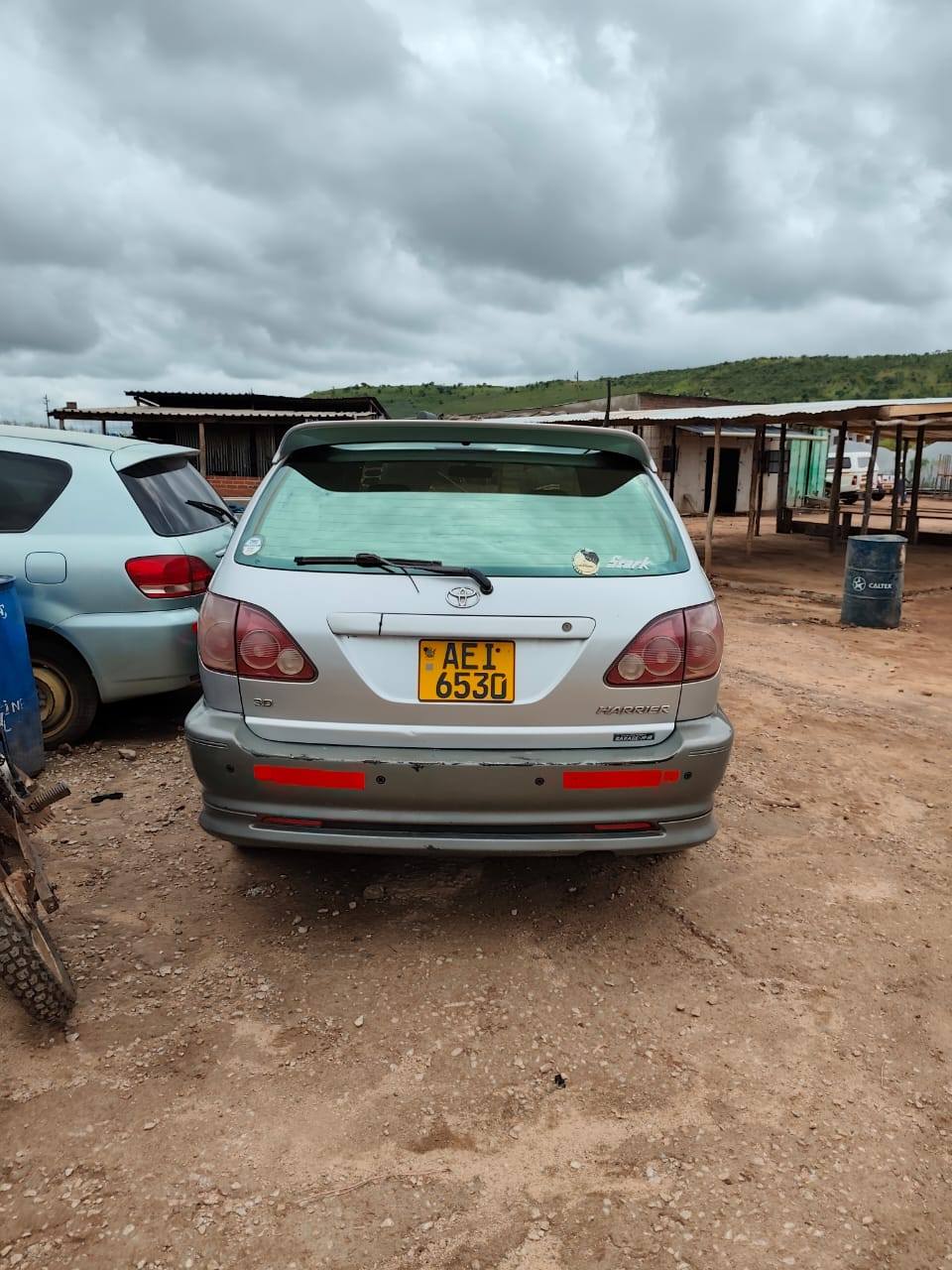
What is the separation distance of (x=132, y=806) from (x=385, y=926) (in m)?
1.69

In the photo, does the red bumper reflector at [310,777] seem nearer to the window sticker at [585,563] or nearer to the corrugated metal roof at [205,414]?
the window sticker at [585,563]

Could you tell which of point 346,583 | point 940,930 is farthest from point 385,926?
point 940,930

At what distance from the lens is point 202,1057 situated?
90.1 inches

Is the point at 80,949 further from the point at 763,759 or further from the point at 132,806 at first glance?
the point at 763,759

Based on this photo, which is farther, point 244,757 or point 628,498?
point 628,498

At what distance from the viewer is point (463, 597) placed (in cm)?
251

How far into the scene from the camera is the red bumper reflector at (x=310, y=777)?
2.52 meters

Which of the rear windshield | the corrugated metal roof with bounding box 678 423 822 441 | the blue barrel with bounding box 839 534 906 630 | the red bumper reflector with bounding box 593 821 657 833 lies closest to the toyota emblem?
the rear windshield

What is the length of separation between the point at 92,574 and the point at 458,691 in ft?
9.04

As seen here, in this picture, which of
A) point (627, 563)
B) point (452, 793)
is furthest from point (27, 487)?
point (627, 563)

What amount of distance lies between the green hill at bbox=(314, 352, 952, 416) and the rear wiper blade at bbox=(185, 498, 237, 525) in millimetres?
63528

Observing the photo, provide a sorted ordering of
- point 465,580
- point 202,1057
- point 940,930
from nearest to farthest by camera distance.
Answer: point 202,1057
point 465,580
point 940,930

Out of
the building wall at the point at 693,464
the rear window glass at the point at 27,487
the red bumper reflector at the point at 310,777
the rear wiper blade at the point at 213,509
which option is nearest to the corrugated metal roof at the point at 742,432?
the building wall at the point at 693,464

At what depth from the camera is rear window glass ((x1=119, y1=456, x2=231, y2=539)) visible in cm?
456
